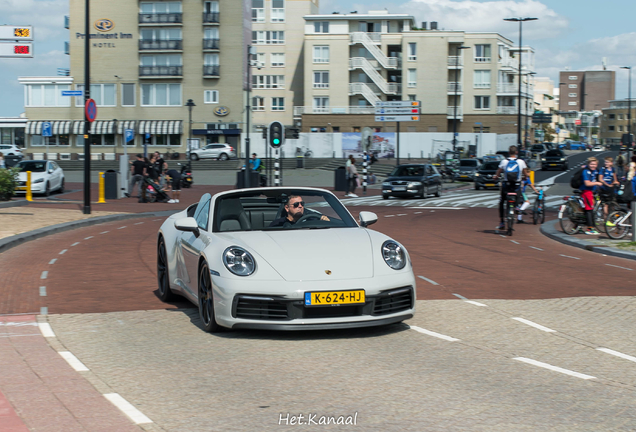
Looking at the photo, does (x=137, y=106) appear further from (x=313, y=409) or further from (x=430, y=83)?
(x=313, y=409)

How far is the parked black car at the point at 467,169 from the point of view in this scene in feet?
167

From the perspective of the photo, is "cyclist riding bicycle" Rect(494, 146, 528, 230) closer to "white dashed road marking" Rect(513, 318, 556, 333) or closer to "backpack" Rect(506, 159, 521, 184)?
"backpack" Rect(506, 159, 521, 184)

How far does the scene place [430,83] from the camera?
87.4 meters

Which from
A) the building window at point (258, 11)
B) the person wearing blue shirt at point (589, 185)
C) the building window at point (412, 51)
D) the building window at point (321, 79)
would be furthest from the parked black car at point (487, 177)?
the building window at point (258, 11)

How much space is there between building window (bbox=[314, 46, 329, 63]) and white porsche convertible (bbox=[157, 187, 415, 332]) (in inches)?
3239

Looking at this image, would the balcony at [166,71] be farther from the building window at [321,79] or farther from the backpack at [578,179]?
the backpack at [578,179]

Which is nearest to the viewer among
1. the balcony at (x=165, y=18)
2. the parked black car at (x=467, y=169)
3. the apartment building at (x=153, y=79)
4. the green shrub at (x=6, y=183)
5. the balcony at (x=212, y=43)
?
the green shrub at (x=6, y=183)

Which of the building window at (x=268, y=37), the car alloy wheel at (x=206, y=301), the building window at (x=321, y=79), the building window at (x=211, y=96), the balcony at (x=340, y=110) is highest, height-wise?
the building window at (x=268, y=37)

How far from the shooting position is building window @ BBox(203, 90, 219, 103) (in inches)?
3250

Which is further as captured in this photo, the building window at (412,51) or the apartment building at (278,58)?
the apartment building at (278,58)

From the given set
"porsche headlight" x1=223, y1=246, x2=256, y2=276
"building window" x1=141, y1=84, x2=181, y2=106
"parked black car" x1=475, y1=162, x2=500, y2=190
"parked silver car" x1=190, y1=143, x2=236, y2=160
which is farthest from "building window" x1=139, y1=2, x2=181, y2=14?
"porsche headlight" x1=223, y1=246, x2=256, y2=276

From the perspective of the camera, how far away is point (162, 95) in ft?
274

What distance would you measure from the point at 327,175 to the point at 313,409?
53.9 m

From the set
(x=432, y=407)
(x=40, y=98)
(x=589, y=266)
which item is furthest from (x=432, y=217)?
(x=40, y=98)
